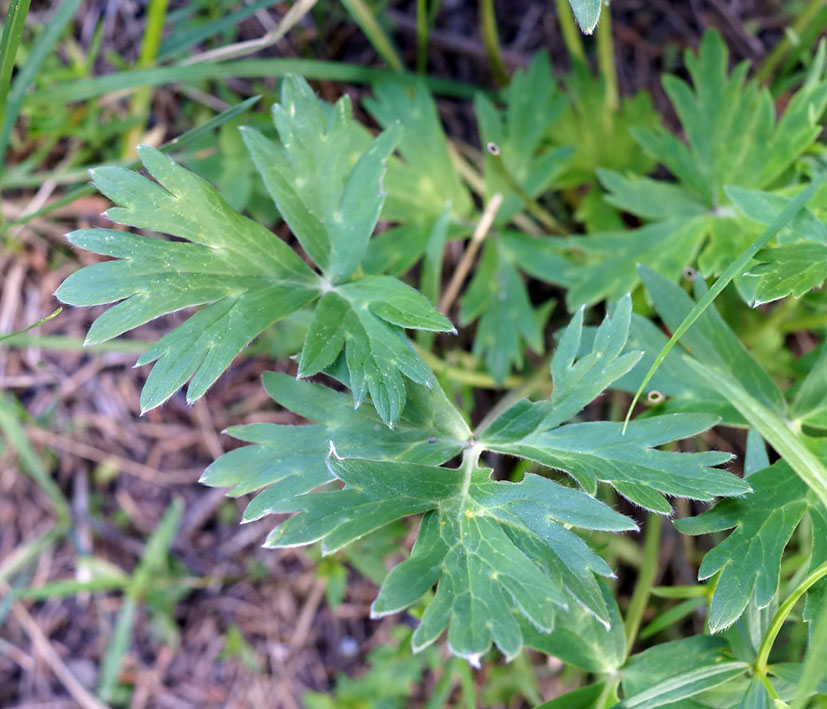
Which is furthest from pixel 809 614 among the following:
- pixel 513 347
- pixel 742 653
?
pixel 513 347

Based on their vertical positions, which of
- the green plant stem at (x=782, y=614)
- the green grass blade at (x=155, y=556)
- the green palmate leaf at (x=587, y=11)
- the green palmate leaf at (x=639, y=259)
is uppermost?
the green palmate leaf at (x=587, y=11)

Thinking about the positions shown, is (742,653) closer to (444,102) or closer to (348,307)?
(348,307)

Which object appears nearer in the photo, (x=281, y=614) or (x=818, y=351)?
(x=818, y=351)

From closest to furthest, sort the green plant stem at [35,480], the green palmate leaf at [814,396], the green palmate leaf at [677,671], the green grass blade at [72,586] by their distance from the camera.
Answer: the green palmate leaf at [677,671] < the green palmate leaf at [814,396] < the green grass blade at [72,586] < the green plant stem at [35,480]

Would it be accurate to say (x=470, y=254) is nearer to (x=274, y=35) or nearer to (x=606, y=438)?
(x=274, y=35)

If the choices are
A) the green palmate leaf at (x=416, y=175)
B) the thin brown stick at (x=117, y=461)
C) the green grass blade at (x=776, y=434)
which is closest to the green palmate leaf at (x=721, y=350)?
the green grass blade at (x=776, y=434)

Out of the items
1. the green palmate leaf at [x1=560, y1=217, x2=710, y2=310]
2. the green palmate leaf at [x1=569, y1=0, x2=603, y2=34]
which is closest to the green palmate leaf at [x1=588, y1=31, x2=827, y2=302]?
the green palmate leaf at [x1=560, y1=217, x2=710, y2=310]

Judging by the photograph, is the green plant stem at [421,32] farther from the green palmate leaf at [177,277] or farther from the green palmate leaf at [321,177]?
the green palmate leaf at [177,277]
